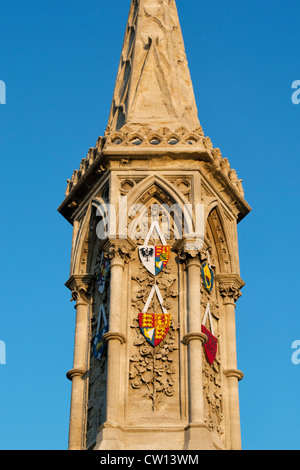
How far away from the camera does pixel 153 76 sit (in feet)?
104

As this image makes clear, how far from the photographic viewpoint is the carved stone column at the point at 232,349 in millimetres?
28234

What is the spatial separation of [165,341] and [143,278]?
Result: 5.90ft

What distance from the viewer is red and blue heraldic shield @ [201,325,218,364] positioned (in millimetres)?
28062

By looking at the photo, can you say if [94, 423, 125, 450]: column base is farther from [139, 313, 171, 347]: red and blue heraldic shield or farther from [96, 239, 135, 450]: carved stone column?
[139, 313, 171, 347]: red and blue heraldic shield

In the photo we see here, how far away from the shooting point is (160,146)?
29594mm

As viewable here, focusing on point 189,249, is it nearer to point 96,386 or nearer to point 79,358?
point 79,358

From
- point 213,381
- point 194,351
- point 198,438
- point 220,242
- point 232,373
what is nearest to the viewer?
point 198,438

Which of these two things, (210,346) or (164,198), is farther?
(164,198)

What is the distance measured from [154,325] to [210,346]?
152cm

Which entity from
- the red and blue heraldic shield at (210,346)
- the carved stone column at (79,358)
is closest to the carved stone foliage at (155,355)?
the red and blue heraldic shield at (210,346)

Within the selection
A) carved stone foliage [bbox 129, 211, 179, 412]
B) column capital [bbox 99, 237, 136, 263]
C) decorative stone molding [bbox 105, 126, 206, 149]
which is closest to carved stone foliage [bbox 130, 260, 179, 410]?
carved stone foliage [bbox 129, 211, 179, 412]

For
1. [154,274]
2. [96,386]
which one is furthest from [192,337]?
[96,386]

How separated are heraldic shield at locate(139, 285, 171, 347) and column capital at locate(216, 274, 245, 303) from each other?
255 cm

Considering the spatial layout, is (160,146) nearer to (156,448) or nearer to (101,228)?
(101,228)
